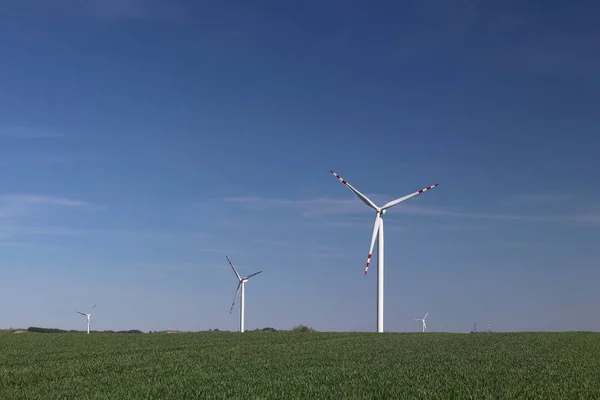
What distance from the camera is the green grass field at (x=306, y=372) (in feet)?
66.5

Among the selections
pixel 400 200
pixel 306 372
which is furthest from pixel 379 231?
pixel 306 372

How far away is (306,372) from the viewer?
25594mm

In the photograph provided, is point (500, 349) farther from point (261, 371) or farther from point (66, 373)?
point (66, 373)

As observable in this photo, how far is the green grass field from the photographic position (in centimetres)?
2028

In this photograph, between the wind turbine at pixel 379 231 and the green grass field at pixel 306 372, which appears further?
the wind turbine at pixel 379 231

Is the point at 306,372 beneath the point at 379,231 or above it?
beneath

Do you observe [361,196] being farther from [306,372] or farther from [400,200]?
[306,372]

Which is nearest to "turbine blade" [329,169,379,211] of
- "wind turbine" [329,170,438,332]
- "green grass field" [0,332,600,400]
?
"wind turbine" [329,170,438,332]

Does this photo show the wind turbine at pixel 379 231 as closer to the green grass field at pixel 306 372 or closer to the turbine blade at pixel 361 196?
the turbine blade at pixel 361 196

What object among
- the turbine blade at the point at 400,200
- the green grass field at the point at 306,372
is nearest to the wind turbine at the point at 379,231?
the turbine blade at the point at 400,200

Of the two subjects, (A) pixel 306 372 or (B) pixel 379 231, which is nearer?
(A) pixel 306 372

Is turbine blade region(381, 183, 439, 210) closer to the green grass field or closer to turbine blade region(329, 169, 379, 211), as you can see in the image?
turbine blade region(329, 169, 379, 211)

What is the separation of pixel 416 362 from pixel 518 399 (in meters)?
11.3

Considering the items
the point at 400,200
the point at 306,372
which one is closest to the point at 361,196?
the point at 400,200
